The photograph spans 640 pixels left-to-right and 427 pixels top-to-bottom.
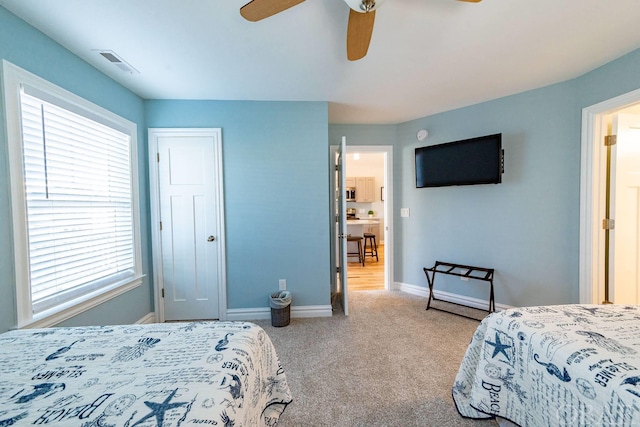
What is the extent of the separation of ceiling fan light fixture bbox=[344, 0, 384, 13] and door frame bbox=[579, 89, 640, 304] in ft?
7.61

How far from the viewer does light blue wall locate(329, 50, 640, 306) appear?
2.32 meters

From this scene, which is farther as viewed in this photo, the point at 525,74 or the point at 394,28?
the point at 525,74

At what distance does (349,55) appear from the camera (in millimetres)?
1620

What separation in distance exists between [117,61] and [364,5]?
191 cm

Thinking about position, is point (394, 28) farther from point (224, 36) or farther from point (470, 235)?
point (470, 235)

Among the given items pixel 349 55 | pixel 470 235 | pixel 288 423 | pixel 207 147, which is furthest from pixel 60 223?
pixel 470 235

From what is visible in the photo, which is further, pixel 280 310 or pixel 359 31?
pixel 280 310

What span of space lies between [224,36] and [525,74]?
254 cm

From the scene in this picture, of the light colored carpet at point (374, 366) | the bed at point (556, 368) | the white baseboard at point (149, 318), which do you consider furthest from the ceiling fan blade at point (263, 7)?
the white baseboard at point (149, 318)

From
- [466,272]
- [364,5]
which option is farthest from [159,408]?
[466,272]

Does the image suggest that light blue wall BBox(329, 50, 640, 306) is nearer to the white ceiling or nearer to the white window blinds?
the white ceiling

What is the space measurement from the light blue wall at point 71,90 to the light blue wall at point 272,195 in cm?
57

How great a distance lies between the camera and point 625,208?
7.00 ft

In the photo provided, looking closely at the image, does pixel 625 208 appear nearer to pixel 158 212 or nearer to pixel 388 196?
pixel 388 196
